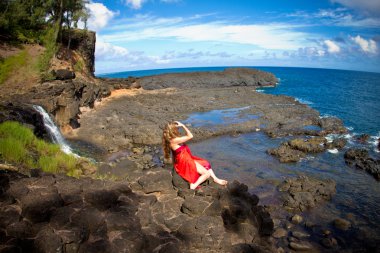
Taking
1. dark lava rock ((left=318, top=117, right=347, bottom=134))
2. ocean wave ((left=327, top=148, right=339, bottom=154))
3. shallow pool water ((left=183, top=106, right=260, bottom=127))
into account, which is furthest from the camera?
shallow pool water ((left=183, top=106, right=260, bottom=127))

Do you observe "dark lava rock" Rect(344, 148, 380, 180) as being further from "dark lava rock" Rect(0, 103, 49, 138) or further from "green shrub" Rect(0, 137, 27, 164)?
"dark lava rock" Rect(0, 103, 49, 138)

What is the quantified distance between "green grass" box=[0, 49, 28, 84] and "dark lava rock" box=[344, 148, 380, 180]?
110ft

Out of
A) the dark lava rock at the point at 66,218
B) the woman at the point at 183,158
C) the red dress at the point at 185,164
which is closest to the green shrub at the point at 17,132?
the dark lava rock at the point at 66,218

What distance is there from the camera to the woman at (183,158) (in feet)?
32.6

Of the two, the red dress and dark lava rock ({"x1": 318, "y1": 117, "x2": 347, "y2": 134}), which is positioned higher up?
the red dress

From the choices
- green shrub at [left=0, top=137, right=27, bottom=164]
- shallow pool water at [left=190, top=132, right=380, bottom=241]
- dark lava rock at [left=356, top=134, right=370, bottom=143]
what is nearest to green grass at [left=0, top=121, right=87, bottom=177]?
green shrub at [left=0, top=137, right=27, bottom=164]

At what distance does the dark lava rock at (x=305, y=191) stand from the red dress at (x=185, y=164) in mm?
8553

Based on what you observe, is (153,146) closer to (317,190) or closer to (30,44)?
(317,190)

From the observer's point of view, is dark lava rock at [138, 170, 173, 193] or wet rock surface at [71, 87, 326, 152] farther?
wet rock surface at [71, 87, 326, 152]

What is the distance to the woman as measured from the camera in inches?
391

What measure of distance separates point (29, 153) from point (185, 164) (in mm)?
8765

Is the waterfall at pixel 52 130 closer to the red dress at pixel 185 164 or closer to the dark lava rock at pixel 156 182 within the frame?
the dark lava rock at pixel 156 182

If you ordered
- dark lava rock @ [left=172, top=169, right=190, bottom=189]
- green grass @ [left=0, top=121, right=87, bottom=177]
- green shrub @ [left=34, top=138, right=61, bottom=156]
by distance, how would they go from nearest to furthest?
dark lava rock @ [left=172, top=169, right=190, bottom=189] → green grass @ [left=0, top=121, right=87, bottom=177] → green shrub @ [left=34, top=138, right=61, bottom=156]

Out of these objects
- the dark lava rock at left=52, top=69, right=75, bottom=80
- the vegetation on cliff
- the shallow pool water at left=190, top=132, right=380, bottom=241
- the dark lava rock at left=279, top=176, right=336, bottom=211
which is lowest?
the shallow pool water at left=190, top=132, right=380, bottom=241
